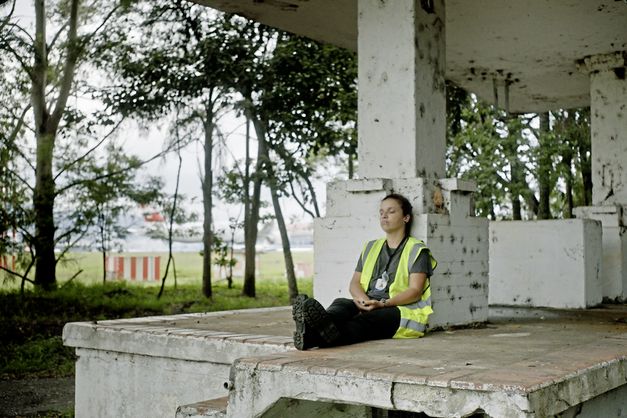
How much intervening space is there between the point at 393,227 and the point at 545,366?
1698mm

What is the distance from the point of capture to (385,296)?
465 centimetres

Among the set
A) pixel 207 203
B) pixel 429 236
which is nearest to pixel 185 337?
pixel 429 236

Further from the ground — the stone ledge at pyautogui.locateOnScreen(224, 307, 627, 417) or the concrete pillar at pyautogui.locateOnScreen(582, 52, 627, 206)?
the concrete pillar at pyautogui.locateOnScreen(582, 52, 627, 206)

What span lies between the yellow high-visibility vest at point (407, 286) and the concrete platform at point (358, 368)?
151 millimetres

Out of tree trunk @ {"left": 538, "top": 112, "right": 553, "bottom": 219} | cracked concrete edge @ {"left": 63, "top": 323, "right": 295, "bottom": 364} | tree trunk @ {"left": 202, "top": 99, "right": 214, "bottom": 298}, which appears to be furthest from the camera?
tree trunk @ {"left": 202, "top": 99, "right": 214, "bottom": 298}

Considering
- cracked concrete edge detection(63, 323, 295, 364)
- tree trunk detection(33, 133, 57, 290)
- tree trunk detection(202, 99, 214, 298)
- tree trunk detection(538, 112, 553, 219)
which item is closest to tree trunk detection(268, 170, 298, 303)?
tree trunk detection(202, 99, 214, 298)

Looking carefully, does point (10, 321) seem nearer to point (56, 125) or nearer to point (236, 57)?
point (56, 125)

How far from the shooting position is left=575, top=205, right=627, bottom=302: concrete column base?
7719 millimetres

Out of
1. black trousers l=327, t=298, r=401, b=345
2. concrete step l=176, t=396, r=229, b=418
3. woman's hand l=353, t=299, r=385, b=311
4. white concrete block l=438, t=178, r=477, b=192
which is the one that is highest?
white concrete block l=438, t=178, r=477, b=192

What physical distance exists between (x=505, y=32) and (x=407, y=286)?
3.83 m

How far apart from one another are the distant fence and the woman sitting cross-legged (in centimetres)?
1354

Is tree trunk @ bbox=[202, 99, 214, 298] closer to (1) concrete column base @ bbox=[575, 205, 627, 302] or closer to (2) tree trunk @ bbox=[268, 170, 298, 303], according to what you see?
(2) tree trunk @ bbox=[268, 170, 298, 303]

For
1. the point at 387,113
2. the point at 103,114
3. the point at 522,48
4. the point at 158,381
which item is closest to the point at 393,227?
the point at 387,113

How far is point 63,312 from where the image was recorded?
12109mm
